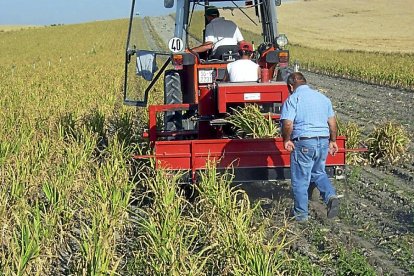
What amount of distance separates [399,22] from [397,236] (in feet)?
166

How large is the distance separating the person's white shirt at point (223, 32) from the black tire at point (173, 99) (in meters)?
0.68

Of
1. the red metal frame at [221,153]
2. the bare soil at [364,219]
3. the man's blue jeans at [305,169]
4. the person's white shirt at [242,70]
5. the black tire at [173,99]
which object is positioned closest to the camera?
the bare soil at [364,219]

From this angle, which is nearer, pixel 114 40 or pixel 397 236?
pixel 397 236

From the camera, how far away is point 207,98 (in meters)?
7.30

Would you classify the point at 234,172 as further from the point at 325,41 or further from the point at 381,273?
the point at 325,41

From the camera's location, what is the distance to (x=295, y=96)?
5.99m

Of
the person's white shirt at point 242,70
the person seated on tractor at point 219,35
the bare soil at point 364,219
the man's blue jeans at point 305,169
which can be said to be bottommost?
the bare soil at point 364,219

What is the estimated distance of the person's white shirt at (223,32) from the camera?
8.02 metres

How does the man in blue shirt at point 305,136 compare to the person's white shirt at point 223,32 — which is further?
the person's white shirt at point 223,32

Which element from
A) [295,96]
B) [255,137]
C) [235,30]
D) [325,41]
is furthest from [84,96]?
[325,41]

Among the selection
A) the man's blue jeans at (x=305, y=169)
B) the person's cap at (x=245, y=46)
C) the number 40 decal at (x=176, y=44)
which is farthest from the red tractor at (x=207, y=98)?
the man's blue jeans at (x=305, y=169)

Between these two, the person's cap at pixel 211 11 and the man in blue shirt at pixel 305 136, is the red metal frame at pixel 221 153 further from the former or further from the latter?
the person's cap at pixel 211 11

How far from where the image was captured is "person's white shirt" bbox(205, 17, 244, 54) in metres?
8.02

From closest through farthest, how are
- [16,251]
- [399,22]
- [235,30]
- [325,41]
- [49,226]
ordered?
[16,251], [49,226], [235,30], [325,41], [399,22]
